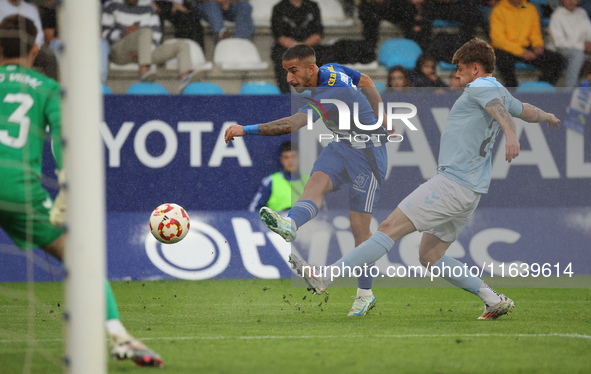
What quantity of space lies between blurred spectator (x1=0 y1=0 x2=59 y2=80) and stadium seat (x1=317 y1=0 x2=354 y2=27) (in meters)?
3.93

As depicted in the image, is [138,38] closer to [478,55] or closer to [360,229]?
[360,229]

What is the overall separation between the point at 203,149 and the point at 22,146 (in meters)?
4.89

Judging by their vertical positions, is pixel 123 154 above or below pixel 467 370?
below

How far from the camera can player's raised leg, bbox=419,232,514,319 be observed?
5059 millimetres

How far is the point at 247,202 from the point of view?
835cm

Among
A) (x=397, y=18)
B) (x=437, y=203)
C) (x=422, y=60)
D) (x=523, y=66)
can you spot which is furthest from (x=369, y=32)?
(x=437, y=203)

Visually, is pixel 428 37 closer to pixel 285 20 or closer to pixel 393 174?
pixel 285 20

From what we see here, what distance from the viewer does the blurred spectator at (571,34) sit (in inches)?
396

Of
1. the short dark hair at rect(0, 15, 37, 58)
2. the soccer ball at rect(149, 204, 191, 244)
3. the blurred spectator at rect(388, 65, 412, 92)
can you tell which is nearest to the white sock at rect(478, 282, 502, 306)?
the soccer ball at rect(149, 204, 191, 244)

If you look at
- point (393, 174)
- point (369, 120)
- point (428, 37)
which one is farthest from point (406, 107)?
point (428, 37)

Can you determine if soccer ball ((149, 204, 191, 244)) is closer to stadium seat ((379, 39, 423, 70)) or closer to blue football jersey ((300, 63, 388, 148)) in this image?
blue football jersey ((300, 63, 388, 148))

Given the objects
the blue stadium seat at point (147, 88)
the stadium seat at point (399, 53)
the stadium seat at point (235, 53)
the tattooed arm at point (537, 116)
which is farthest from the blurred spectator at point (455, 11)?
the tattooed arm at point (537, 116)

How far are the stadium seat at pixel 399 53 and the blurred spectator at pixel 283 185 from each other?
2.43m

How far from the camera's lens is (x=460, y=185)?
194 inches
